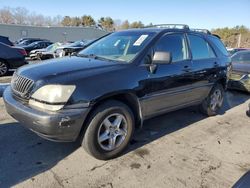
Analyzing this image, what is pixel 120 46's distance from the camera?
4273mm

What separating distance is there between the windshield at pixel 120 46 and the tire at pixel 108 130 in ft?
2.58

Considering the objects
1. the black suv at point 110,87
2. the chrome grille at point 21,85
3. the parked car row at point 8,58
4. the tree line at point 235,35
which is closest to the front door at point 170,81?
the black suv at point 110,87

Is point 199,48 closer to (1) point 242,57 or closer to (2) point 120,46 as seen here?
(2) point 120,46

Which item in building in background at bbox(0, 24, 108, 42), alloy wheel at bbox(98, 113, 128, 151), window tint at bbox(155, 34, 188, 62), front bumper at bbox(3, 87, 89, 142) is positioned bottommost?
alloy wheel at bbox(98, 113, 128, 151)

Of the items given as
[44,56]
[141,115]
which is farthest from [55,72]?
[44,56]

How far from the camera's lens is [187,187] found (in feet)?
9.93

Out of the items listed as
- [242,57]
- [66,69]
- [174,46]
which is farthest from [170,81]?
[242,57]

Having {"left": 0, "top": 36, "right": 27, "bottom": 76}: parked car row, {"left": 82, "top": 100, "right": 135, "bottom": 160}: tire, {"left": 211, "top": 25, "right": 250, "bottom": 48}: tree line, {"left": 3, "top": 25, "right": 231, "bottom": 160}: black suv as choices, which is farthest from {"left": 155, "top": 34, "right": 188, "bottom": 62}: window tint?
{"left": 211, "top": 25, "right": 250, "bottom": 48}: tree line

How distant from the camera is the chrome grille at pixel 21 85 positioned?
3227 mm

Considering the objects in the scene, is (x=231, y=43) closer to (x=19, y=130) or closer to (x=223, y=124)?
(x=223, y=124)

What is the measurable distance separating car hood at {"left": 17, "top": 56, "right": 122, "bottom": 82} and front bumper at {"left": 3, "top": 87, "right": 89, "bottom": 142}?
40cm

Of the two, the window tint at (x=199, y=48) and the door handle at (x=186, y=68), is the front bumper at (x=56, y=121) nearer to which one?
the door handle at (x=186, y=68)

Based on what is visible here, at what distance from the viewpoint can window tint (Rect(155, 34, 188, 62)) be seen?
4.15 m

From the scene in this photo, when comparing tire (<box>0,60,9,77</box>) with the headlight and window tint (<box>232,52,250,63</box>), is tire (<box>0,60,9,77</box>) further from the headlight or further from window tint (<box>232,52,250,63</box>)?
window tint (<box>232,52,250,63</box>)
